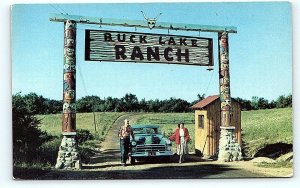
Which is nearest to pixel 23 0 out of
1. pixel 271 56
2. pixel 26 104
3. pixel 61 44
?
pixel 61 44

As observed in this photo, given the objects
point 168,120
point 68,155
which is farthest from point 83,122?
point 168,120

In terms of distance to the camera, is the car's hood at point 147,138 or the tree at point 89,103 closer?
the tree at point 89,103

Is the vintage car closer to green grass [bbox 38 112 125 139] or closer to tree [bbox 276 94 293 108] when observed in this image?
green grass [bbox 38 112 125 139]

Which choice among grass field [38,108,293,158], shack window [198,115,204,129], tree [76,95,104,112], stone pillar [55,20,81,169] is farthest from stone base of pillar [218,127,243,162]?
stone pillar [55,20,81,169]

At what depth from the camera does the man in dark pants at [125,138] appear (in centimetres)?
632

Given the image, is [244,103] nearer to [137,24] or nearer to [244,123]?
[244,123]

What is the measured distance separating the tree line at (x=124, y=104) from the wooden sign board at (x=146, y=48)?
40cm

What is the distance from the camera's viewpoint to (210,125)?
6.43m

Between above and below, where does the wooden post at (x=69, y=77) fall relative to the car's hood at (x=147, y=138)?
above

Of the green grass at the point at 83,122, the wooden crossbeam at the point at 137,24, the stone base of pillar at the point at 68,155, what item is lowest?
the stone base of pillar at the point at 68,155

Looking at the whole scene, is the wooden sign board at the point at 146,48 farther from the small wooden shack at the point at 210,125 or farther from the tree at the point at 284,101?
the tree at the point at 284,101

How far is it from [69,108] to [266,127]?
204 centimetres

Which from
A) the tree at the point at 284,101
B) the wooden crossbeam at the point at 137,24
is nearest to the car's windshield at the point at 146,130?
the wooden crossbeam at the point at 137,24

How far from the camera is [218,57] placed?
21.0 feet
